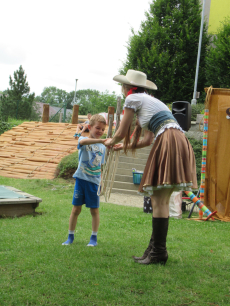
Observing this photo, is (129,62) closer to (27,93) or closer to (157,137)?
(27,93)

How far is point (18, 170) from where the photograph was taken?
1103cm

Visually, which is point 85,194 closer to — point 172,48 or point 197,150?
point 197,150

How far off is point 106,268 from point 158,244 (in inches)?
20.8

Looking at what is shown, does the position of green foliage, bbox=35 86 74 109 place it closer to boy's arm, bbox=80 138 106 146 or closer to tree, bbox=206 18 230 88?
tree, bbox=206 18 230 88

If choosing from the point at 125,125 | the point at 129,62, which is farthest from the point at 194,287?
the point at 129,62

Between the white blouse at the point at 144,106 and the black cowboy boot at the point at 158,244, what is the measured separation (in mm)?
830

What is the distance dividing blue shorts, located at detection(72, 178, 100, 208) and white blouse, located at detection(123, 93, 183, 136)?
40.8 inches

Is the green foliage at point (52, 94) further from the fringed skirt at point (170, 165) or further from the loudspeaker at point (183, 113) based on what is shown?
the fringed skirt at point (170, 165)

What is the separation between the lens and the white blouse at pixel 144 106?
2910 millimetres

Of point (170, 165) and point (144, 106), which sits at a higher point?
point (144, 106)

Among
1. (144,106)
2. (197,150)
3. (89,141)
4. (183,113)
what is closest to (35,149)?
(197,150)

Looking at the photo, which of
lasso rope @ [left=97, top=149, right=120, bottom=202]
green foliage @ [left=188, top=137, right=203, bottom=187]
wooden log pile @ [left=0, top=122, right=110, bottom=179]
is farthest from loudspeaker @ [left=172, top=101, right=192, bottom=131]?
wooden log pile @ [left=0, top=122, right=110, bottom=179]

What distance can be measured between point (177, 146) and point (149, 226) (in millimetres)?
2512

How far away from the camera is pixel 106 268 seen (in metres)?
2.84
